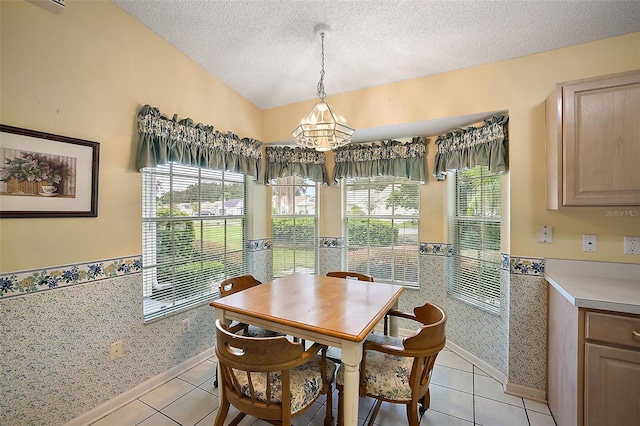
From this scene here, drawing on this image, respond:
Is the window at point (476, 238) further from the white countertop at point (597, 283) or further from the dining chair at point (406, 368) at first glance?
the dining chair at point (406, 368)

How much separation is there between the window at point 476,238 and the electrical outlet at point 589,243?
556 millimetres

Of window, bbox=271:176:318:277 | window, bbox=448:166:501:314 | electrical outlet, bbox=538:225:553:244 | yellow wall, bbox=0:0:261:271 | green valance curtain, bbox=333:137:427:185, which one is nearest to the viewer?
yellow wall, bbox=0:0:261:271

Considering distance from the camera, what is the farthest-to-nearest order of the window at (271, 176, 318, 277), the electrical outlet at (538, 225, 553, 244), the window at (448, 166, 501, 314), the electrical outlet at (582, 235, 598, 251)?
the window at (271, 176, 318, 277)
the window at (448, 166, 501, 314)
the electrical outlet at (538, 225, 553, 244)
the electrical outlet at (582, 235, 598, 251)

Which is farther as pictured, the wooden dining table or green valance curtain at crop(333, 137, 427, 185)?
green valance curtain at crop(333, 137, 427, 185)

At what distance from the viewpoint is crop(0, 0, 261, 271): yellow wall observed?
1.50 metres

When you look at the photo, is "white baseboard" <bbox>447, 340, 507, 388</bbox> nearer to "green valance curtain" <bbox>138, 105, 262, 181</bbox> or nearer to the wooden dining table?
the wooden dining table

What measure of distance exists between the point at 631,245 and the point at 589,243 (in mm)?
203

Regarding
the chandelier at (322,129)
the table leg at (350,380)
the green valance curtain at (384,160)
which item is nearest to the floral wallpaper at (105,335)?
the green valance curtain at (384,160)

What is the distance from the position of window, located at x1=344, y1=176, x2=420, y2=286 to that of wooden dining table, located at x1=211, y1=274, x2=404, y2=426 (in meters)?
0.95

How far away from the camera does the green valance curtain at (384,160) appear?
2.85 m

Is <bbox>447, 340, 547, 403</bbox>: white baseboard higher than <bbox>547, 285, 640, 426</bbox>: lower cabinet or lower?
lower

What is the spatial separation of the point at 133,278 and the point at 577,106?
319 centimetres

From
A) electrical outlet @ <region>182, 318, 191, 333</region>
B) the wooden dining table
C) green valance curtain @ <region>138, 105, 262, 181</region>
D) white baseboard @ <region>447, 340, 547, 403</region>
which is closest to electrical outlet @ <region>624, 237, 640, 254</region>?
white baseboard @ <region>447, 340, 547, 403</region>

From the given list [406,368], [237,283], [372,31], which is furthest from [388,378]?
[372,31]
